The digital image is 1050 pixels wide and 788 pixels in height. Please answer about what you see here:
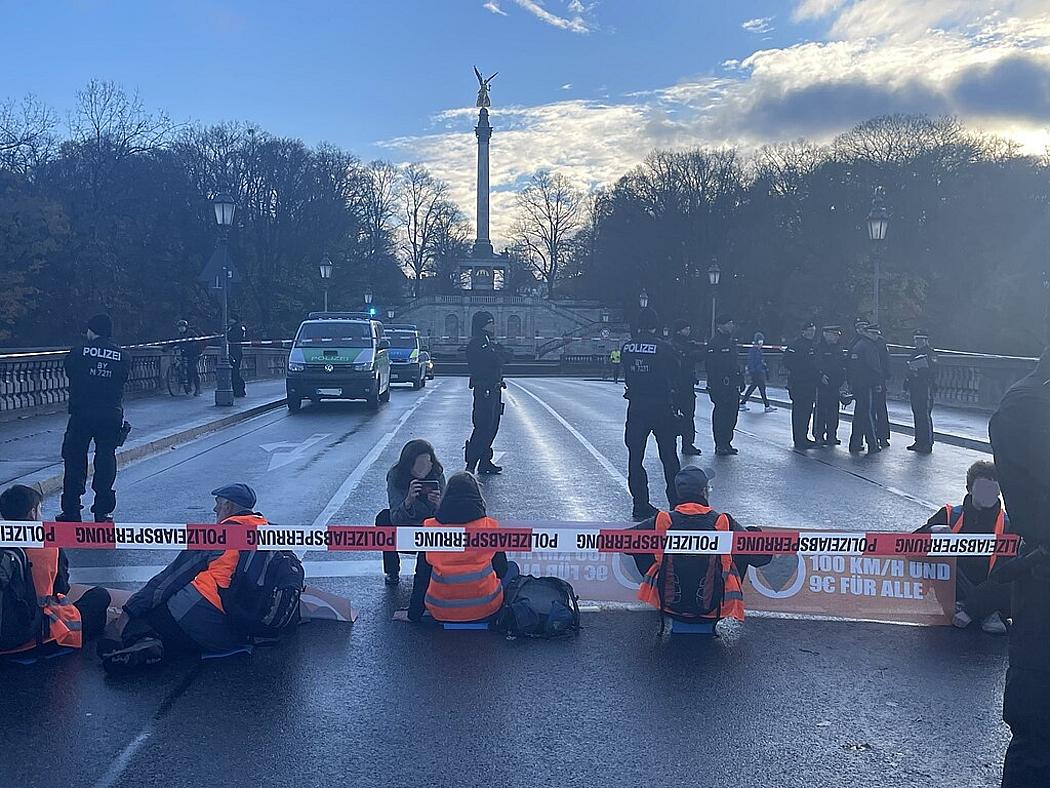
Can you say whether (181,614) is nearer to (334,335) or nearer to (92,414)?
(92,414)

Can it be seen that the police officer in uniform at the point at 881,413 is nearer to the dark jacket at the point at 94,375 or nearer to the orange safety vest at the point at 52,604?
the dark jacket at the point at 94,375

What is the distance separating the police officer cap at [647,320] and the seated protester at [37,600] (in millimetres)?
5845

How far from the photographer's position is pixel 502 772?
4367 millimetres

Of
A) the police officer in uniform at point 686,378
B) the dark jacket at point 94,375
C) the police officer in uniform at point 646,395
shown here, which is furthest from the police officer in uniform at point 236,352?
the police officer in uniform at point 646,395

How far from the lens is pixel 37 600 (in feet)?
19.1

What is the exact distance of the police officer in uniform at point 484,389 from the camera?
44.3 ft

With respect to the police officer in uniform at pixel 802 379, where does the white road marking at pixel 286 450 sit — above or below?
below

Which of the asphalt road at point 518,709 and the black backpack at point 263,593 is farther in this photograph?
the black backpack at point 263,593

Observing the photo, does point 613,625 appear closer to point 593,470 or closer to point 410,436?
point 593,470

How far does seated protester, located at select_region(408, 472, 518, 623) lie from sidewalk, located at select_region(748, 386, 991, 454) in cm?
1066

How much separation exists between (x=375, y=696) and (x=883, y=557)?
11.4 ft

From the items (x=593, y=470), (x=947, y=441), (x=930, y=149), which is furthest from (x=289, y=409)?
(x=930, y=149)

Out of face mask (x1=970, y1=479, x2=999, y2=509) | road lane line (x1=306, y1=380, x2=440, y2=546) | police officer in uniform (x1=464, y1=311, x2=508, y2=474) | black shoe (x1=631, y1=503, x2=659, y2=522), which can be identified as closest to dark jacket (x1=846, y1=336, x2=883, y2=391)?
police officer in uniform (x1=464, y1=311, x2=508, y2=474)

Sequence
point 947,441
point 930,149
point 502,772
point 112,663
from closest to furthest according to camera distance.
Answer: point 502,772, point 112,663, point 947,441, point 930,149
